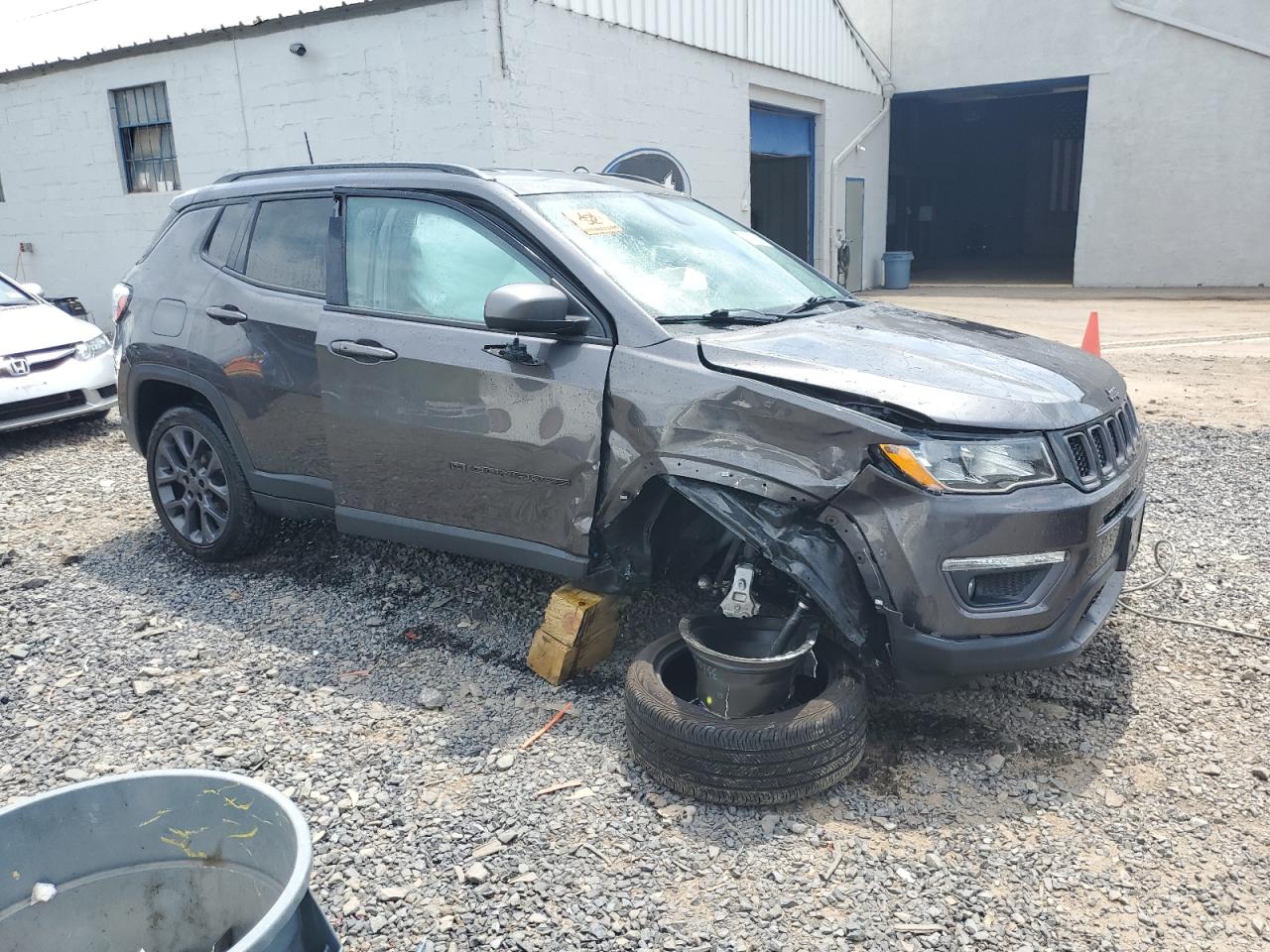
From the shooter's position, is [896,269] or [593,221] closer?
[593,221]

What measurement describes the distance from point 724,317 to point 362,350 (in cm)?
147

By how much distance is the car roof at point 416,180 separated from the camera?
12.6 ft

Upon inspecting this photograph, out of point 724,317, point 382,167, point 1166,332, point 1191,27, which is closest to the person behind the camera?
point 724,317

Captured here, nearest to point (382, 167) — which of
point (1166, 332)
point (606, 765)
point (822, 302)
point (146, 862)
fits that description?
point (822, 302)

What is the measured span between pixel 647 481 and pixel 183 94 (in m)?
11.8

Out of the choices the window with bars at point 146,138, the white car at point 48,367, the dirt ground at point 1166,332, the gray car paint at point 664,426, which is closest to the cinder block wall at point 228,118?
the window with bars at point 146,138

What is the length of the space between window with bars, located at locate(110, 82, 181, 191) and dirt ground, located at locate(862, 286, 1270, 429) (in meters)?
10.9

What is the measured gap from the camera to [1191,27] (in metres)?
17.6

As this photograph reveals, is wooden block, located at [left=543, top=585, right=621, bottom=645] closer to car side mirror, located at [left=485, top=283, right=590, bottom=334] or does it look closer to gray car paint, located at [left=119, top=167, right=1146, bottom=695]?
gray car paint, located at [left=119, top=167, right=1146, bottom=695]

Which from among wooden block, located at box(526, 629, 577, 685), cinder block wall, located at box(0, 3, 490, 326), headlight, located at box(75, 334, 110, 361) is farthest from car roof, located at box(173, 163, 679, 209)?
cinder block wall, located at box(0, 3, 490, 326)

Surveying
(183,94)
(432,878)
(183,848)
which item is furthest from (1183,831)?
(183,94)

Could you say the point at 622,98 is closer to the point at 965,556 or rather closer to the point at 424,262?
the point at 424,262

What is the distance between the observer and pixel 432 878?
2705mm

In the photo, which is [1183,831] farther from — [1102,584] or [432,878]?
[432,878]
